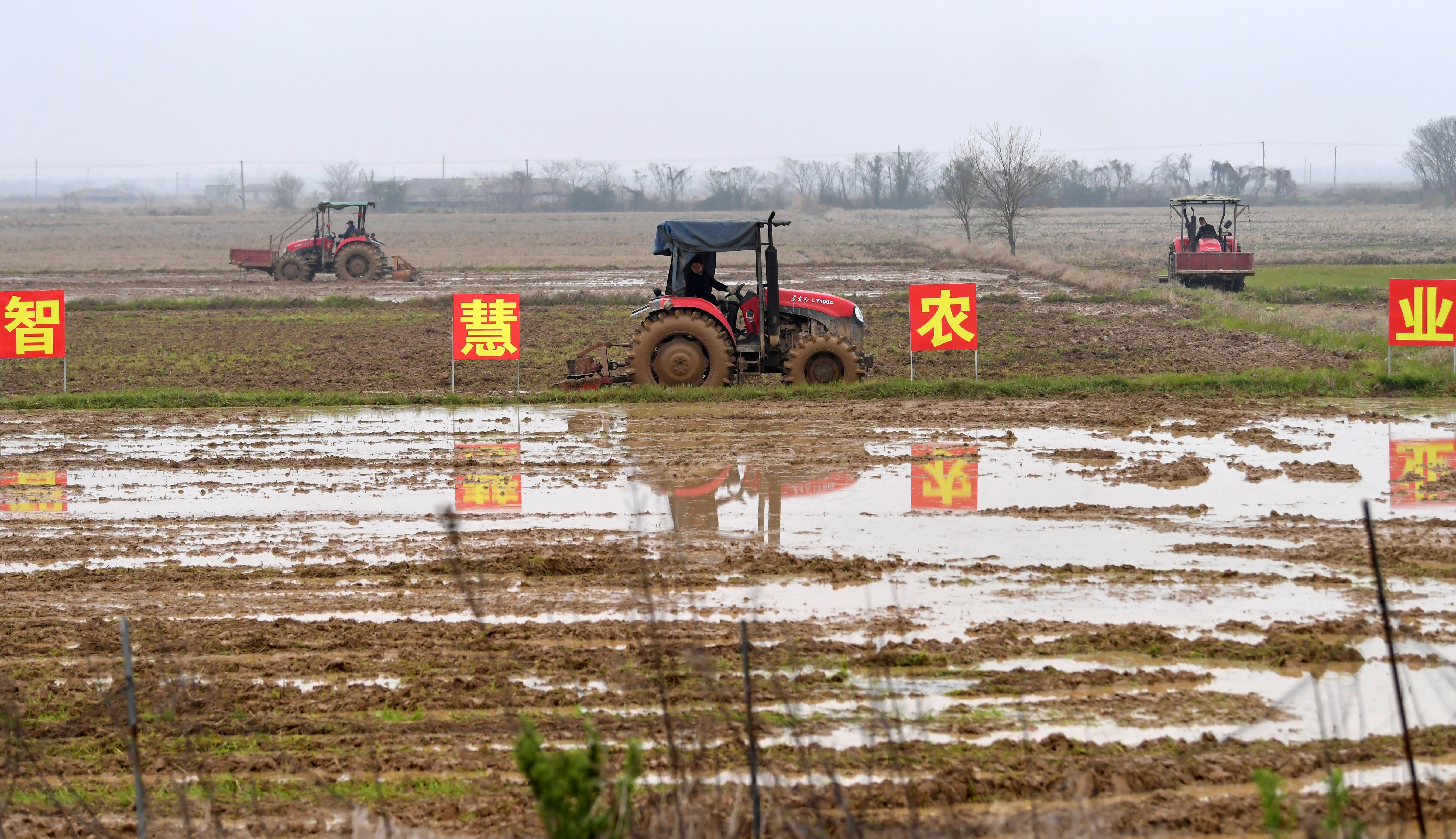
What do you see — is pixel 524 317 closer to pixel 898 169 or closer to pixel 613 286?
pixel 613 286

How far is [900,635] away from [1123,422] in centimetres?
772

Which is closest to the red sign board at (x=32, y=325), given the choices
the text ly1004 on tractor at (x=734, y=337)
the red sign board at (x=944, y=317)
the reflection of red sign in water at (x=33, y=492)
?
the reflection of red sign in water at (x=33, y=492)

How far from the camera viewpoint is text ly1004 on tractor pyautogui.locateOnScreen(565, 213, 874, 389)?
15.2 meters

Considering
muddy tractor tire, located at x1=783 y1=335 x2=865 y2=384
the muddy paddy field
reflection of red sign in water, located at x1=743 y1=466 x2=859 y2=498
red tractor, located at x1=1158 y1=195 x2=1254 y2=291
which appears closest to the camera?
the muddy paddy field

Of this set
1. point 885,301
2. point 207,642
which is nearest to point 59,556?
point 207,642

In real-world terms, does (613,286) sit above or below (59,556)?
above

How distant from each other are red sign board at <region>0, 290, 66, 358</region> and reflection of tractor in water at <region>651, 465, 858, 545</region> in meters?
10.3

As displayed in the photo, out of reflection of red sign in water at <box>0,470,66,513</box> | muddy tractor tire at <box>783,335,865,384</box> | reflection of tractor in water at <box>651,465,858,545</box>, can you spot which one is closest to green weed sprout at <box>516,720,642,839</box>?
reflection of tractor in water at <box>651,465,858,545</box>

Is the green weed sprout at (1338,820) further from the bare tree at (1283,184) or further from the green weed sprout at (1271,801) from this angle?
the bare tree at (1283,184)

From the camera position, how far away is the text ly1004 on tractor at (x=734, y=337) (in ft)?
49.9

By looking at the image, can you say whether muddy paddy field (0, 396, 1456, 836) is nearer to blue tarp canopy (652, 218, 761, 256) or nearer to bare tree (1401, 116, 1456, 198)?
blue tarp canopy (652, 218, 761, 256)

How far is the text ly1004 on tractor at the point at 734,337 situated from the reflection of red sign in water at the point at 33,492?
6.26 meters

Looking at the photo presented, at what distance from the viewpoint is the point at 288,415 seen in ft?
49.3

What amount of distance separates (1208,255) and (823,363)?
19556 millimetres
